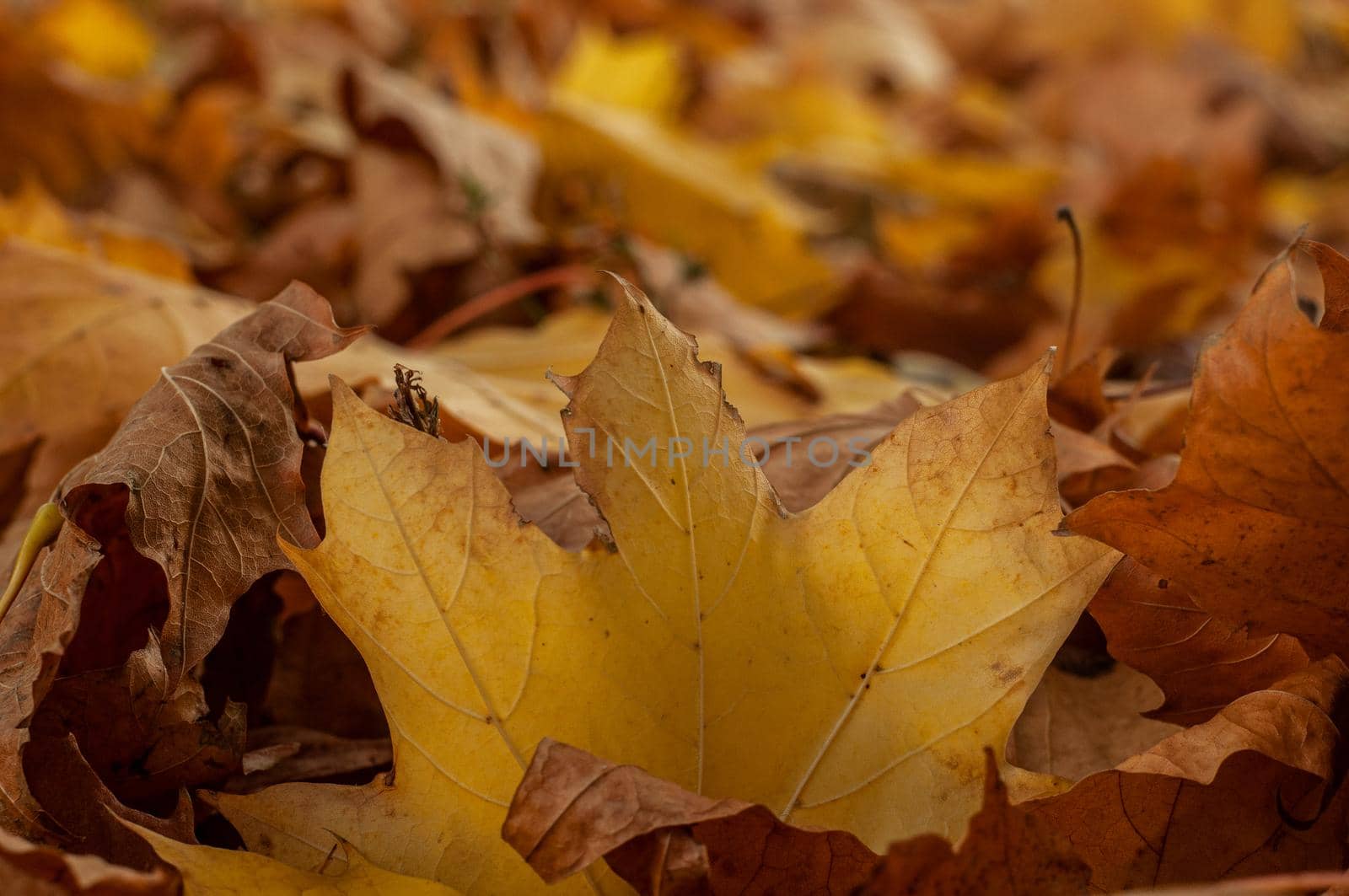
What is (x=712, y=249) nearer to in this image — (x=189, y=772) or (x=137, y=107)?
(x=137, y=107)

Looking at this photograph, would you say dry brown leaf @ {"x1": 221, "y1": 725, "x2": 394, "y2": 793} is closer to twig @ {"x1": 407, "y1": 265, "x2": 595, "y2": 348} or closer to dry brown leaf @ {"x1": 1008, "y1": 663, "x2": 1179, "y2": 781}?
dry brown leaf @ {"x1": 1008, "y1": 663, "x2": 1179, "y2": 781}

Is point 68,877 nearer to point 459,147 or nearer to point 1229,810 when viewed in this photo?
point 1229,810

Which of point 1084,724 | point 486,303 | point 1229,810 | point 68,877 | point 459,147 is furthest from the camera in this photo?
point 459,147

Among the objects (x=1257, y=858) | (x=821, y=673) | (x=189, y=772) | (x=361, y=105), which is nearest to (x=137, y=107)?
(x=361, y=105)

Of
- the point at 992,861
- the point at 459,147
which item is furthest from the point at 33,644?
the point at 459,147

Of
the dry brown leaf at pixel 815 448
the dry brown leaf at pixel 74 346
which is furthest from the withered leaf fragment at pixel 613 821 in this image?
the dry brown leaf at pixel 74 346

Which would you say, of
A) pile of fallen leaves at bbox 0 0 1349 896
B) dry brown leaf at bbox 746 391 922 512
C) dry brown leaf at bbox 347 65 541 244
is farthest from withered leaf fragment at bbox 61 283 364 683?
dry brown leaf at bbox 347 65 541 244
